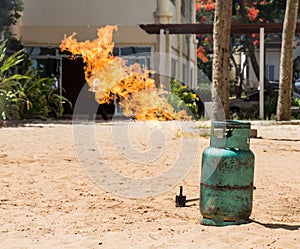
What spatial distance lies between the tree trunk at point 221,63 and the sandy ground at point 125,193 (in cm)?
80

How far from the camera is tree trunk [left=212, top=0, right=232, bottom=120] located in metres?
16.7

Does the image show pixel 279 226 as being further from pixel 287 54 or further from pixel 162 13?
pixel 162 13

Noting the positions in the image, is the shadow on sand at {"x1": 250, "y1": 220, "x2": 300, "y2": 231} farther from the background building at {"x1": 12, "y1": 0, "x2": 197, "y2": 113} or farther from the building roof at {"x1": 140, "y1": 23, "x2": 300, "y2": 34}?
the background building at {"x1": 12, "y1": 0, "x2": 197, "y2": 113}

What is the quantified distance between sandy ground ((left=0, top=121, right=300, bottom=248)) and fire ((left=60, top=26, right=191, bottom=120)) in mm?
5269

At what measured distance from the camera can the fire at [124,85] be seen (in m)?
22.2

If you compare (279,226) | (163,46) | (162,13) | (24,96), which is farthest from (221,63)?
(279,226)

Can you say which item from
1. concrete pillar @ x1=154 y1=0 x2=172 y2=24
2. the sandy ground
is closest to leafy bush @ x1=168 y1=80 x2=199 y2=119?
concrete pillar @ x1=154 y1=0 x2=172 y2=24

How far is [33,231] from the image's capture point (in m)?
6.73

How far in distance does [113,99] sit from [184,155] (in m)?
13.0

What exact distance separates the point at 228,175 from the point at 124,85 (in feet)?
50.8

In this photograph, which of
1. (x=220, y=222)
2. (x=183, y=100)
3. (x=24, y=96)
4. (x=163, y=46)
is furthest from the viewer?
(x=163, y=46)

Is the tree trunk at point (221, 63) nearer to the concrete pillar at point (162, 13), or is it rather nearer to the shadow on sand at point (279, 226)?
the concrete pillar at point (162, 13)

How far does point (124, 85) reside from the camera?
22.0 m

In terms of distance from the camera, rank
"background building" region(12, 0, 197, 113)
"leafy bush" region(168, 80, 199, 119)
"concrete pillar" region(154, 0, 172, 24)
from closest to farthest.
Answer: "leafy bush" region(168, 80, 199, 119), "concrete pillar" region(154, 0, 172, 24), "background building" region(12, 0, 197, 113)
